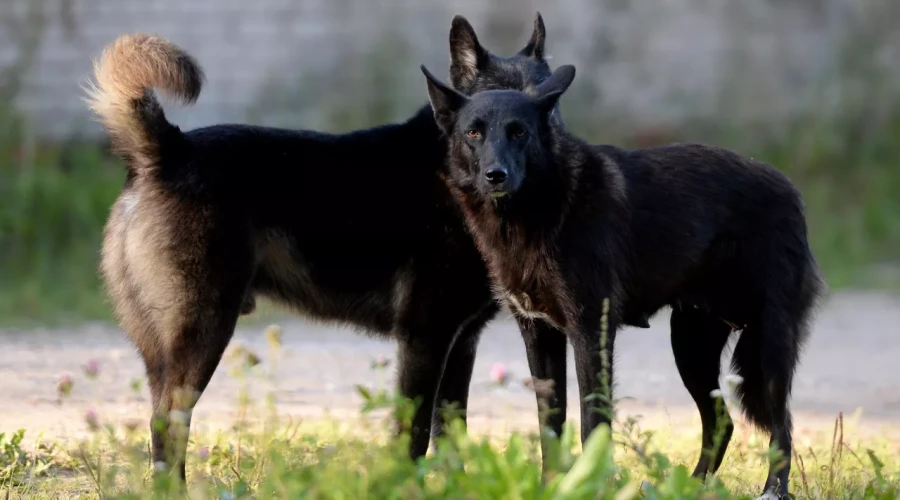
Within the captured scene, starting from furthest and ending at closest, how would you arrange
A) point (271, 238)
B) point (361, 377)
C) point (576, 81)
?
point (576, 81) < point (361, 377) < point (271, 238)

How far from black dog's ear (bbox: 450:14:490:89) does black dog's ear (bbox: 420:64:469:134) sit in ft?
2.93

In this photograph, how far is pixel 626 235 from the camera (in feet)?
13.6

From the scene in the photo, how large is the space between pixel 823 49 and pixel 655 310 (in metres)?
8.56

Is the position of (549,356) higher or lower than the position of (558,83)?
lower

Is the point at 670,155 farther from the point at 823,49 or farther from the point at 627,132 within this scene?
the point at 823,49

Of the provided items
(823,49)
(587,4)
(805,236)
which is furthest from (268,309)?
(823,49)

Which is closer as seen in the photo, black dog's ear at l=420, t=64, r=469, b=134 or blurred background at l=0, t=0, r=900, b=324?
black dog's ear at l=420, t=64, r=469, b=134

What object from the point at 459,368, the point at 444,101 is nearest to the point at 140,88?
the point at 444,101

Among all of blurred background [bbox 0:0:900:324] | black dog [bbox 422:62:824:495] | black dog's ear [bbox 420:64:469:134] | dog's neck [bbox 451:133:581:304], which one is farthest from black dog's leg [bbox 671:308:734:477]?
blurred background [bbox 0:0:900:324]

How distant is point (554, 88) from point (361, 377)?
9.28 feet

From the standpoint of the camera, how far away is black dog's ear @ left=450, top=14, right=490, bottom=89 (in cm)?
529

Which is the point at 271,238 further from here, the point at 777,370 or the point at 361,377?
the point at 361,377

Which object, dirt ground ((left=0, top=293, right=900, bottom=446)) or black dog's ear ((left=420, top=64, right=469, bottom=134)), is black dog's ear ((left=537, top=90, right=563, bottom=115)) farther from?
dirt ground ((left=0, top=293, right=900, bottom=446))

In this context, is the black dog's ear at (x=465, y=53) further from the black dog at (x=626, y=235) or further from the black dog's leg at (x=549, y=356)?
the black dog's leg at (x=549, y=356)
